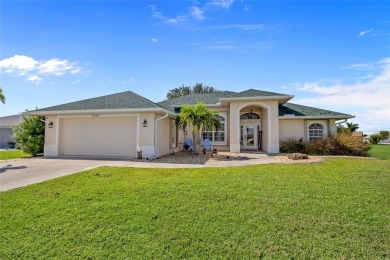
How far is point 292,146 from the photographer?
1794 centimetres

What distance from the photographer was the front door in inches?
824

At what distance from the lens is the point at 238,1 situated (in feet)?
33.3

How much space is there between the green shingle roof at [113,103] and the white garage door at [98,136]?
2.99 feet

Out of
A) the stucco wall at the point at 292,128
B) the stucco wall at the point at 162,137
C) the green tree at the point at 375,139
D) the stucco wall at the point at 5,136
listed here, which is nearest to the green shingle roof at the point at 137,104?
the stucco wall at the point at 292,128

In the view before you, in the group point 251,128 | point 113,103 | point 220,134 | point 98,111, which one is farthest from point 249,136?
point 98,111

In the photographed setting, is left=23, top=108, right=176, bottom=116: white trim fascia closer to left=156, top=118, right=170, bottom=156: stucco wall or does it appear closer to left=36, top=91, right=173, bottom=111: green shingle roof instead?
left=36, top=91, right=173, bottom=111: green shingle roof

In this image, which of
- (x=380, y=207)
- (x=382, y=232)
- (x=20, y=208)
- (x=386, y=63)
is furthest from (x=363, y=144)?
(x=20, y=208)

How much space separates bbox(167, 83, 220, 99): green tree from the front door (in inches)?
1219

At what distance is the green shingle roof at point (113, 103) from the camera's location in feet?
49.4

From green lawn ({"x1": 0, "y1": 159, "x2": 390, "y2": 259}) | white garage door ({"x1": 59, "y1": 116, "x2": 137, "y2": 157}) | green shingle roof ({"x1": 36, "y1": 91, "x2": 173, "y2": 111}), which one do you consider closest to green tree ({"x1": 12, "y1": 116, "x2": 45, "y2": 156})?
green shingle roof ({"x1": 36, "y1": 91, "x2": 173, "y2": 111})

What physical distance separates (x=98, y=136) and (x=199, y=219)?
1338 centimetres

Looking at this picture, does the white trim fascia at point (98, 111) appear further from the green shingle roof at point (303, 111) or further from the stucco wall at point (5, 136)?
the stucco wall at point (5, 136)

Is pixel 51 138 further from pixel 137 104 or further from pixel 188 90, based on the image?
pixel 188 90

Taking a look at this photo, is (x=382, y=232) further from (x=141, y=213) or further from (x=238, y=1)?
(x=238, y=1)
